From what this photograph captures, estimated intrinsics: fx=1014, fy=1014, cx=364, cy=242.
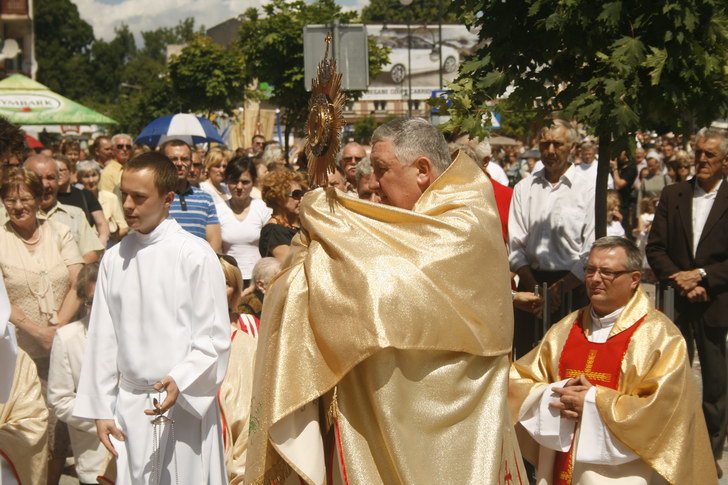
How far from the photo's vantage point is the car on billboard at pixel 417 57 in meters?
60.6

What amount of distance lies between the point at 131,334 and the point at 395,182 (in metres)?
1.41

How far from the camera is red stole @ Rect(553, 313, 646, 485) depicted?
5.04 meters

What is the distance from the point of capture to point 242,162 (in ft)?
28.7

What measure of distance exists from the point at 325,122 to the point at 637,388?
2.20 metres

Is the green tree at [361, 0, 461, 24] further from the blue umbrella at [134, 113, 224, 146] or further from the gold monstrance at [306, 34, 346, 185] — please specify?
the gold monstrance at [306, 34, 346, 185]

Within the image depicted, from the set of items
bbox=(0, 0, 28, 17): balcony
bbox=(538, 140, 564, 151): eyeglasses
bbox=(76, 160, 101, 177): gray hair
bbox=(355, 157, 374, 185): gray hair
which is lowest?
bbox=(76, 160, 101, 177): gray hair

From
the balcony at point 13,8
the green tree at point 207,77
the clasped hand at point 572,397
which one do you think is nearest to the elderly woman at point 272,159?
the clasped hand at point 572,397

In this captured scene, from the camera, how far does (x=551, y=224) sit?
697 cm

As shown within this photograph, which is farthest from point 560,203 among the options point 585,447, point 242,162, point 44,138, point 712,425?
point 44,138

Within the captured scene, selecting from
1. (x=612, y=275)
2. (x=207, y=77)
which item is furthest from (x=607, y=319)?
(x=207, y=77)

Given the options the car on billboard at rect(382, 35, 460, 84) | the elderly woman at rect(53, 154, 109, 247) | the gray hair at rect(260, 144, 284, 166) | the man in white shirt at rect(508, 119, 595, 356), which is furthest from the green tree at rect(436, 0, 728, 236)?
the car on billboard at rect(382, 35, 460, 84)

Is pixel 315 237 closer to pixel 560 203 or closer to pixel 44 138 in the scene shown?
pixel 560 203

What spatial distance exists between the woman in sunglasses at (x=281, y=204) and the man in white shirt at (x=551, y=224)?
1643 mm

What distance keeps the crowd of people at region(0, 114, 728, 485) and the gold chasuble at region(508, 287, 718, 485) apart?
0.01 meters
